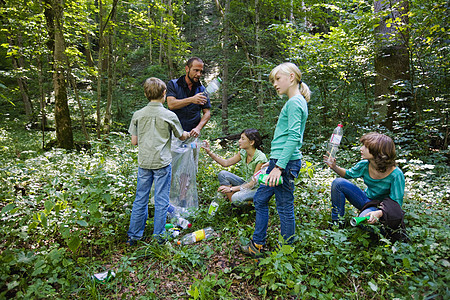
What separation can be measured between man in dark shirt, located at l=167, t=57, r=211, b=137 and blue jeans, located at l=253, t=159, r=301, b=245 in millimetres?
1483

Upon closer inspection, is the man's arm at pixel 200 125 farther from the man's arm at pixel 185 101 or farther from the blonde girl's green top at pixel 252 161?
the blonde girl's green top at pixel 252 161

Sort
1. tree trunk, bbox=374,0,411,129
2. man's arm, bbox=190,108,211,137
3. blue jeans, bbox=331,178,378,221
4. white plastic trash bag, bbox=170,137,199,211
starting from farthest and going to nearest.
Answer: tree trunk, bbox=374,0,411,129 → white plastic trash bag, bbox=170,137,199,211 → man's arm, bbox=190,108,211,137 → blue jeans, bbox=331,178,378,221

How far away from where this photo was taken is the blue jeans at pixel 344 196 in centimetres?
279

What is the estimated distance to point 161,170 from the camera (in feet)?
9.96

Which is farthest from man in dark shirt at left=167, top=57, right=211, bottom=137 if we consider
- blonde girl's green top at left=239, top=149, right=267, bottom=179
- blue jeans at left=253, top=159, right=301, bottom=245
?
blue jeans at left=253, top=159, right=301, bottom=245

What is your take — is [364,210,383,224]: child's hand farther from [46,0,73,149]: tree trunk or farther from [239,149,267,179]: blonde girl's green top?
[46,0,73,149]: tree trunk

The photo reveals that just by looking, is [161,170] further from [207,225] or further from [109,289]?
Answer: [109,289]

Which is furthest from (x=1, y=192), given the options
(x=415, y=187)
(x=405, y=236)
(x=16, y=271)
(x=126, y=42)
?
(x=126, y=42)

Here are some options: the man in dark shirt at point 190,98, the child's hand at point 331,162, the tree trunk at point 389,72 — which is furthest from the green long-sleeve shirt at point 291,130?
the tree trunk at point 389,72

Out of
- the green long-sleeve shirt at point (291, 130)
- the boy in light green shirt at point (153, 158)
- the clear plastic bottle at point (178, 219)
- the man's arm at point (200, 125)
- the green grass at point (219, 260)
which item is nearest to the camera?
the green grass at point (219, 260)

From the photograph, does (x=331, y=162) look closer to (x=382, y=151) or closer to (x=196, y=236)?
(x=382, y=151)

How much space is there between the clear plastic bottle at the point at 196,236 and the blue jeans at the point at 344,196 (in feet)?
5.12

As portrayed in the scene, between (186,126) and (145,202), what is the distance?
1311mm

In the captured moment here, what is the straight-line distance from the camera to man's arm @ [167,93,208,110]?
354 centimetres
